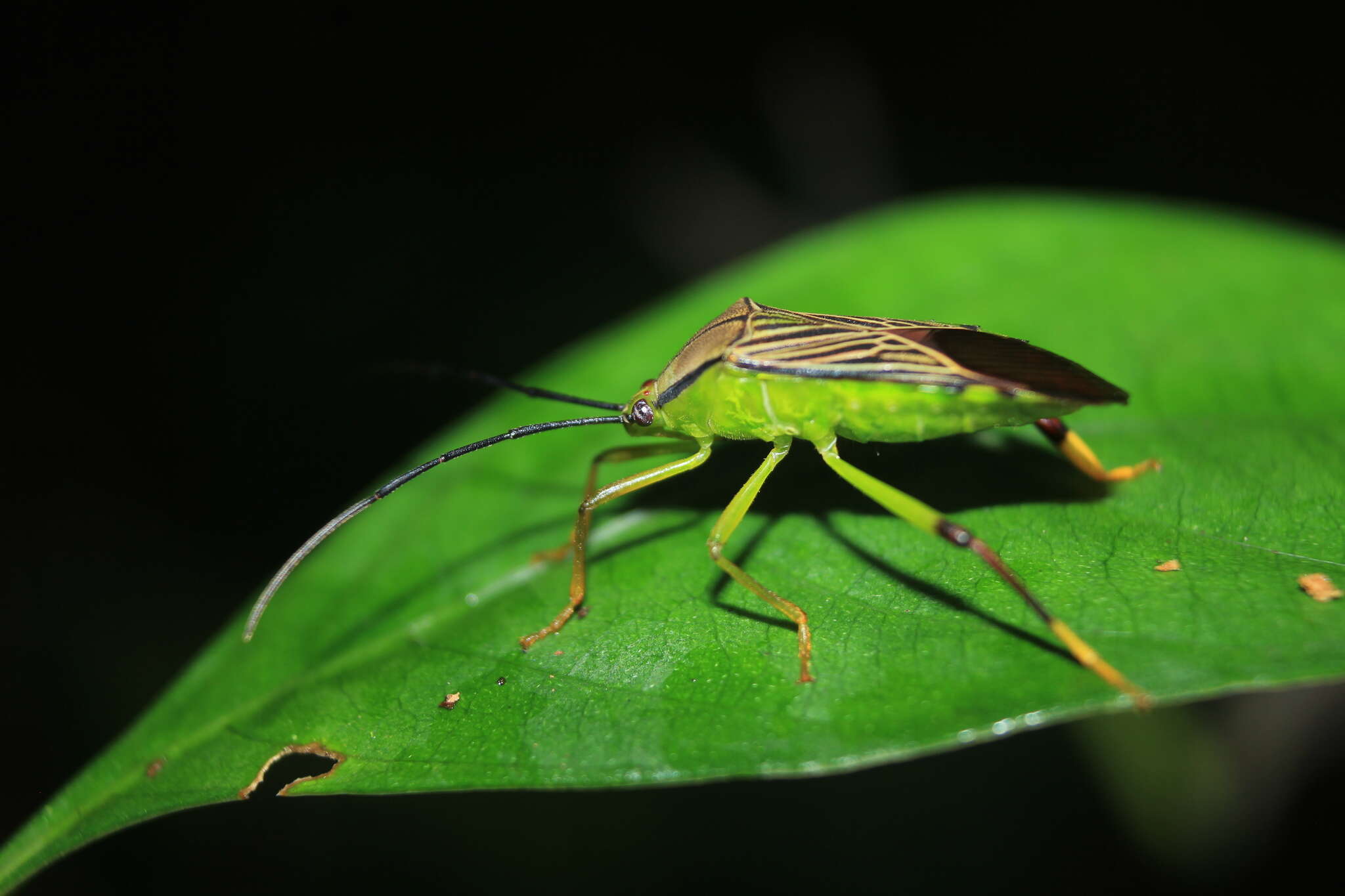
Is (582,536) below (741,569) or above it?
above

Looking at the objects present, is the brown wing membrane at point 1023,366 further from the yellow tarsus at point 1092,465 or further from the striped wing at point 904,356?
the yellow tarsus at point 1092,465

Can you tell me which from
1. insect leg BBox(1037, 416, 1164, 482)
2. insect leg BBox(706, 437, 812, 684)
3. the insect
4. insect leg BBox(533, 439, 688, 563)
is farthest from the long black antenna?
insect leg BBox(1037, 416, 1164, 482)

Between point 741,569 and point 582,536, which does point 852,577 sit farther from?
point 582,536

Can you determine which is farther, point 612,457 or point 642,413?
point 612,457

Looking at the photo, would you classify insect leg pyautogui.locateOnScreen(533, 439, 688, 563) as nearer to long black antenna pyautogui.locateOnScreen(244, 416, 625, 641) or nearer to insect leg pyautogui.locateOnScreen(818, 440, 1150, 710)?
long black antenna pyautogui.locateOnScreen(244, 416, 625, 641)

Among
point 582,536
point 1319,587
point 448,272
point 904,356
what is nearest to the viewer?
point 1319,587

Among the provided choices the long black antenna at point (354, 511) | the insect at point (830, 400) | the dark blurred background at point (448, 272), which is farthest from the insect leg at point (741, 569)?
the dark blurred background at point (448, 272)

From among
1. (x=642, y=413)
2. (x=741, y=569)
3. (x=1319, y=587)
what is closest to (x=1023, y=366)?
(x=1319, y=587)
